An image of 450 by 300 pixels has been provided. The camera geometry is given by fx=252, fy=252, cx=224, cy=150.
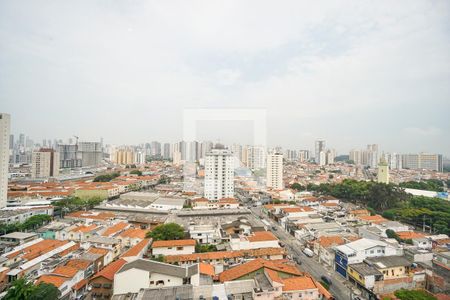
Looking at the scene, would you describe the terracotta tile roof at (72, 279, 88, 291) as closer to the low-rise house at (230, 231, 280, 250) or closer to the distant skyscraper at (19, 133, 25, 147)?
the low-rise house at (230, 231, 280, 250)

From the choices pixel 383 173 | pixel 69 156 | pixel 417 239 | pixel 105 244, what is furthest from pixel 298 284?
pixel 69 156

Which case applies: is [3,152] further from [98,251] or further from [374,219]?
[374,219]

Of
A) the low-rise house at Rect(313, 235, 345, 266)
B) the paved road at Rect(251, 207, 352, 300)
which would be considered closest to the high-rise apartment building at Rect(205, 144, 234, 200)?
the paved road at Rect(251, 207, 352, 300)

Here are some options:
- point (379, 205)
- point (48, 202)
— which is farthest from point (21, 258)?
point (379, 205)

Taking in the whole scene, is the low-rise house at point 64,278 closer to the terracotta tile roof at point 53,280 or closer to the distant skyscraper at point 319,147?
the terracotta tile roof at point 53,280

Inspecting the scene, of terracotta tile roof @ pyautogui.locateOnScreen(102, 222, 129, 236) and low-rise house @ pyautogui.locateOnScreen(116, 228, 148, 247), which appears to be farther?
terracotta tile roof @ pyautogui.locateOnScreen(102, 222, 129, 236)

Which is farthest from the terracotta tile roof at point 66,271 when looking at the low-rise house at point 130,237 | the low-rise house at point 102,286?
the low-rise house at point 130,237
